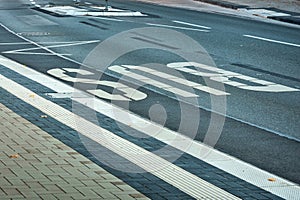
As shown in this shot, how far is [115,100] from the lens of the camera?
1266 centimetres

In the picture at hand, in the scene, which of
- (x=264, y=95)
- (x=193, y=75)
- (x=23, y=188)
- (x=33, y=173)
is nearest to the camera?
(x=23, y=188)

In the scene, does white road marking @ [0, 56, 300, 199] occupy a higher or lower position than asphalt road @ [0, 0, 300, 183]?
higher

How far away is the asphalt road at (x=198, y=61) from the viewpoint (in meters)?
10.6

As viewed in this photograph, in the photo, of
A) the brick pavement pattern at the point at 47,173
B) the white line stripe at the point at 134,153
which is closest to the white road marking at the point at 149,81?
the white line stripe at the point at 134,153

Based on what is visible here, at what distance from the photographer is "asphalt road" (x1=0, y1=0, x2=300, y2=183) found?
10.6 meters

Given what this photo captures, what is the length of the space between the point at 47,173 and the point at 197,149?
89.2 inches

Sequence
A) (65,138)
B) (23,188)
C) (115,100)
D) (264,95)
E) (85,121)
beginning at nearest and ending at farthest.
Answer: (23,188) < (65,138) < (85,121) < (115,100) < (264,95)

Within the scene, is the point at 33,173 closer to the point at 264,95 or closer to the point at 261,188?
the point at 261,188

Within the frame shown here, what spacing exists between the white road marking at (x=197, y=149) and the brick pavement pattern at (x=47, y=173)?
1.37m

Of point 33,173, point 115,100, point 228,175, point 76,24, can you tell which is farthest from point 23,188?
point 76,24

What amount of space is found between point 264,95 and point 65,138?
4.94 metres

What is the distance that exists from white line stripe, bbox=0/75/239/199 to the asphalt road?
1.12m

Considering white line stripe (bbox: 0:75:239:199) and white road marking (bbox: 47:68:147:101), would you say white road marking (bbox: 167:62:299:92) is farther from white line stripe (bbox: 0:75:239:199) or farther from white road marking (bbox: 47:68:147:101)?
white line stripe (bbox: 0:75:239:199)

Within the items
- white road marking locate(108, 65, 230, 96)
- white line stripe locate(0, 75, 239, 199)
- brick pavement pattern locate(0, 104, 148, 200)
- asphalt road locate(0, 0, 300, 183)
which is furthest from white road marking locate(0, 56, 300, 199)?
white road marking locate(108, 65, 230, 96)
